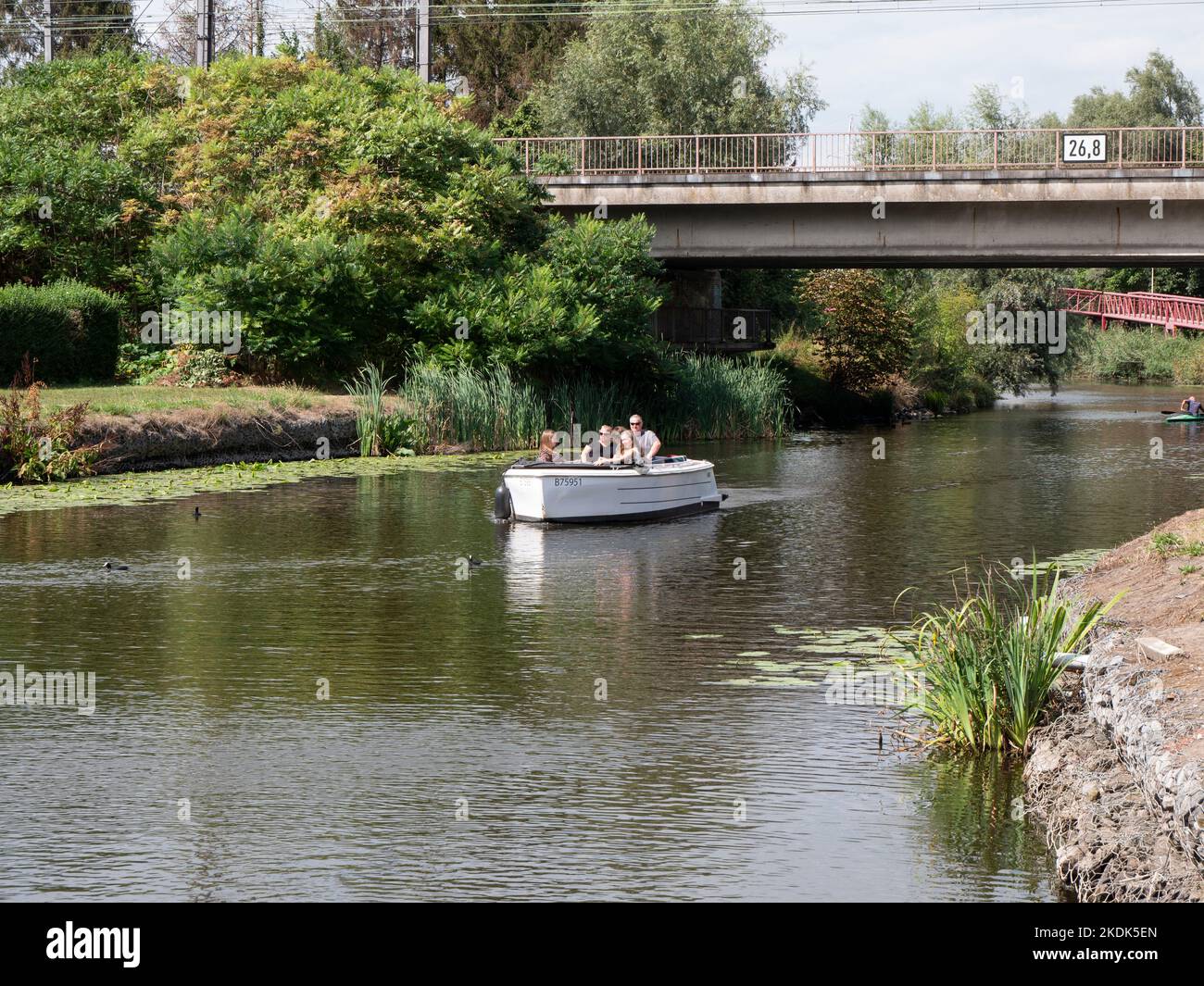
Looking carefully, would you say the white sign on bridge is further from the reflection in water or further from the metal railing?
the reflection in water

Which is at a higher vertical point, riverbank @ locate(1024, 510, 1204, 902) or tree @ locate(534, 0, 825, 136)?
tree @ locate(534, 0, 825, 136)

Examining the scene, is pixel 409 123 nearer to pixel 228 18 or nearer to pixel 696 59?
pixel 696 59

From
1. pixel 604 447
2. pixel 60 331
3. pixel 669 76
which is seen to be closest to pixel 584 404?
pixel 60 331

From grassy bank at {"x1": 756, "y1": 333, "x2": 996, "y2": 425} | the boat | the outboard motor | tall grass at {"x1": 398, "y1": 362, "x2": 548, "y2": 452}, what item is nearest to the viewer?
the boat

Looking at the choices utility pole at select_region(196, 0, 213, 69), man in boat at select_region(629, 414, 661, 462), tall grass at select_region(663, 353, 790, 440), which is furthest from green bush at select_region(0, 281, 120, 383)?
man in boat at select_region(629, 414, 661, 462)

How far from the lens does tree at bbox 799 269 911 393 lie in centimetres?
6012

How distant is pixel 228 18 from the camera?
7912 centimetres

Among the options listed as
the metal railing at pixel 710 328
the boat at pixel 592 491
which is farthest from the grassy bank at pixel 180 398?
the metal railing at pixel 710 328

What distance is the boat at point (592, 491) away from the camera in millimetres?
24500

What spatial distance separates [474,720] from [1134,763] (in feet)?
15.3

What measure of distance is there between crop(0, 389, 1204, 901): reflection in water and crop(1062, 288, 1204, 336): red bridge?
70445mm

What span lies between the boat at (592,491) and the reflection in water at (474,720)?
0.52 meters

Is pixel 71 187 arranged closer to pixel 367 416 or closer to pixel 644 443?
pixel 367 416

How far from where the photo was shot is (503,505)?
24688 millimetres
